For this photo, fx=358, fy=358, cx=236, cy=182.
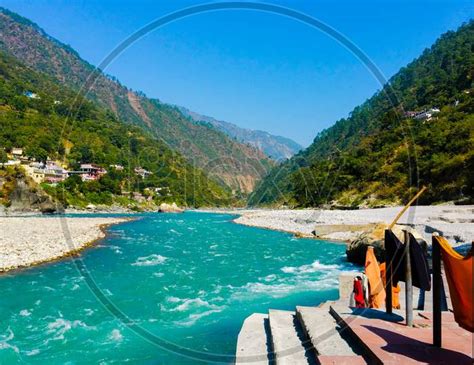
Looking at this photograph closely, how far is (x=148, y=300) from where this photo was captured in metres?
12.5

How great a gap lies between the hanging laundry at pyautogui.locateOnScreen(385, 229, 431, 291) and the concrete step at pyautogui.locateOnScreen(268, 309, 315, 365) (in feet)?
6.44

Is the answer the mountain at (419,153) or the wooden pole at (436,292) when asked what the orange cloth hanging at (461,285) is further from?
the mountain at (419,153)

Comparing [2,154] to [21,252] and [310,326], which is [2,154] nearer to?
[21,252]

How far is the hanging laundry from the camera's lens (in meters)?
5.65

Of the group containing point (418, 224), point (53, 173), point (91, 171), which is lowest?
point (418, 224)

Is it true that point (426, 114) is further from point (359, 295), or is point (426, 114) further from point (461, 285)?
point (461, 285)

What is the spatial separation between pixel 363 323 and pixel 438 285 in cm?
168

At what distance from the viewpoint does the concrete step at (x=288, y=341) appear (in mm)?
5812

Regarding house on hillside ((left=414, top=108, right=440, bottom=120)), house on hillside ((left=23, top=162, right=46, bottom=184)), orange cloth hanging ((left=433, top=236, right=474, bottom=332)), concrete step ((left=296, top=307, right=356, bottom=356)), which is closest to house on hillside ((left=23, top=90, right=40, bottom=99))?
house on hillside ((left=23, top=162, right=46, bottom=184))

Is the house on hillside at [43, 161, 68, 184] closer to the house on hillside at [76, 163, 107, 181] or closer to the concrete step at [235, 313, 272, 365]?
the house on hillside at [76, 163, 107, 181]

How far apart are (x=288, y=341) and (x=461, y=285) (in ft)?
11.5

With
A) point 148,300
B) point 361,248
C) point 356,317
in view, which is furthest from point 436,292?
point 361,248

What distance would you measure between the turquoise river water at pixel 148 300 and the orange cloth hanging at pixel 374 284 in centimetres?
344

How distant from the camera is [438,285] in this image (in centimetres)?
479
